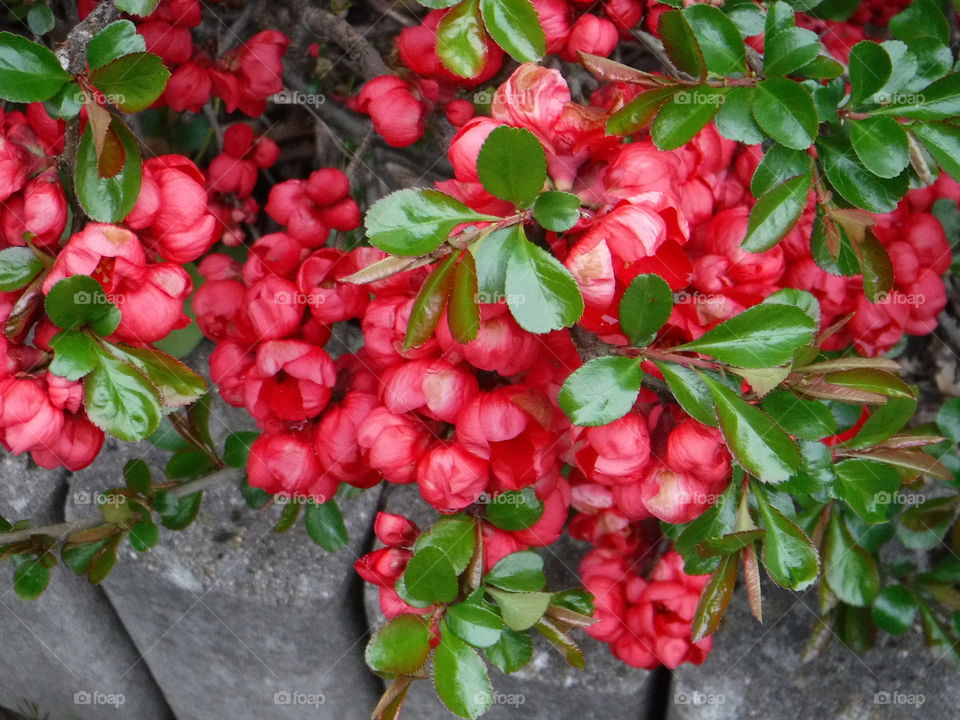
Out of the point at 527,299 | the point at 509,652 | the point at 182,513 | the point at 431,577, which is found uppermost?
the point at 527,299

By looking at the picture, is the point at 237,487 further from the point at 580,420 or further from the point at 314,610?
the point at 580,420

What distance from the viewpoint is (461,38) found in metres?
0.63

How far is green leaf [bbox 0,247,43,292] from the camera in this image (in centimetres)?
63

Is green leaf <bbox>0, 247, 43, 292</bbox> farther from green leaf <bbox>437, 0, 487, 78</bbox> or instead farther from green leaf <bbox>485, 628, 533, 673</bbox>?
green leaf <bbox>485, 628, 533, 673</bbox>

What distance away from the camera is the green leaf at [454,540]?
692 mm

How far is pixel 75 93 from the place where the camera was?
638mm

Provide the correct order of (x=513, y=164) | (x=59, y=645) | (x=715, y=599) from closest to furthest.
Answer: (x=513, y=164), (x=715, y=599), (x=59, y=645)

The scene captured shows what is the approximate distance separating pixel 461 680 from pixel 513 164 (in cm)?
36

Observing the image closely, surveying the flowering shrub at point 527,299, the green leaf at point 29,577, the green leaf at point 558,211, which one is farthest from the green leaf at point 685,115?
the green leaf at point 29,577

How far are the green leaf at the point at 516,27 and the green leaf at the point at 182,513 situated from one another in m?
0.64

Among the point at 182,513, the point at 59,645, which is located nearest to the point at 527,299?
the point at 182,513

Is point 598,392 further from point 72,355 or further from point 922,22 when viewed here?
point 922,22

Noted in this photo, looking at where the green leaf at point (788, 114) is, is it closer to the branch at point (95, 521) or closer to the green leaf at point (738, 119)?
the green leaf at point (738, 119)

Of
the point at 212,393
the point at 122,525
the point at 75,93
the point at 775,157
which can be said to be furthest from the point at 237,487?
the point at 775,157
